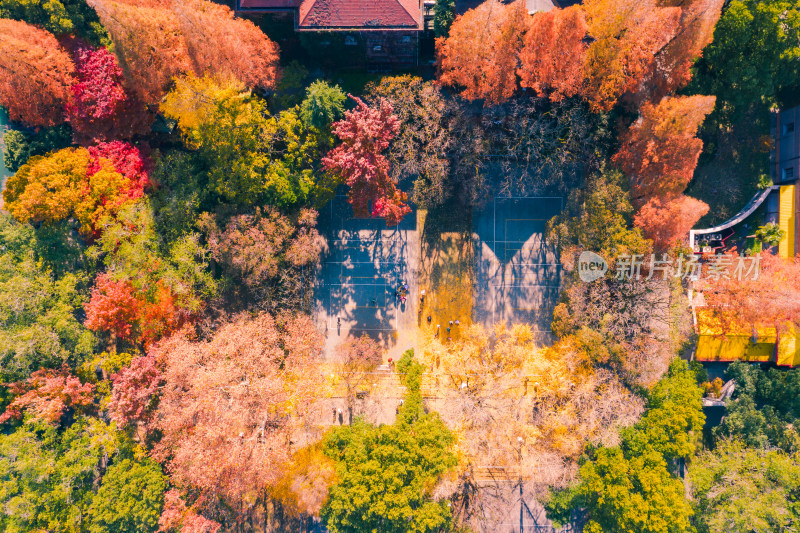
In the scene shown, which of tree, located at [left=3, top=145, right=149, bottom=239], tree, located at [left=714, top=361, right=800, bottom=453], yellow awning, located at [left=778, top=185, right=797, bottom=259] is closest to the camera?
tree, located at [left=3, top=145, right=149, bottom=239]

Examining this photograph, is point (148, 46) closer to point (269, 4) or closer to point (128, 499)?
point (269, 4)

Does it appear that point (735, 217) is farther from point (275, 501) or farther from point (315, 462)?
point (275, 501)

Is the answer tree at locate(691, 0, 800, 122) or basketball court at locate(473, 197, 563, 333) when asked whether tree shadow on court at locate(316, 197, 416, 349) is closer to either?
basketball court at locate(473, 197, 563, 333)

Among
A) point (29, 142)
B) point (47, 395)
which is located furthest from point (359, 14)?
point (47, 395)

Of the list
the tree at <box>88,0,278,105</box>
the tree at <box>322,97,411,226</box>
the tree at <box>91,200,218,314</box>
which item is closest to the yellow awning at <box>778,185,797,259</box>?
the tree at <box>322,97,411,226</box>

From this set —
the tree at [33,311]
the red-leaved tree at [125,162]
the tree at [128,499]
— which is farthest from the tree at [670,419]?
the tree at [33,311]

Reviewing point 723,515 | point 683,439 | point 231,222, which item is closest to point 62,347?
point 231,222

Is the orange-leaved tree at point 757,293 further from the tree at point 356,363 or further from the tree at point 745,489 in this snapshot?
the tree at point 356,363
